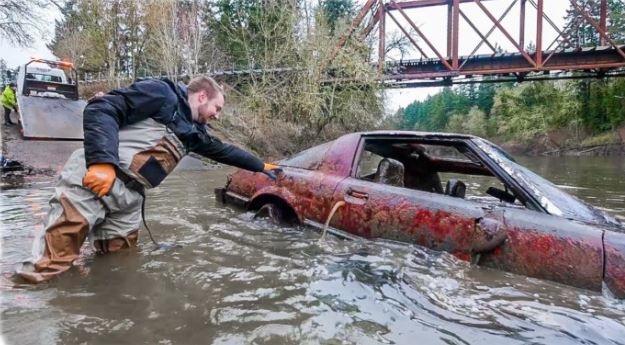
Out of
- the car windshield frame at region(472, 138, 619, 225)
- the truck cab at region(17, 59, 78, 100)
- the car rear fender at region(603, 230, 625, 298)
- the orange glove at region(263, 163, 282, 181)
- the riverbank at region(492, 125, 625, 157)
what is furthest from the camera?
the riverbank at region(492, 125, 625, 157)

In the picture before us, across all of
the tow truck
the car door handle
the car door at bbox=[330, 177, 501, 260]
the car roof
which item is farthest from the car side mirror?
the tow truck

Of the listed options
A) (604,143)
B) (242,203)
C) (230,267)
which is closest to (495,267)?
(230,267)

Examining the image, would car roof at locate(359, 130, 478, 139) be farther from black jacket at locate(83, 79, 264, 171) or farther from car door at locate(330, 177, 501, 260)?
black jacket at locate(83, 79, 264, 171)

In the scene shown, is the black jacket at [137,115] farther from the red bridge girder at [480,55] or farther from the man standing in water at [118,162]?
the red bridge girder at [480,55]

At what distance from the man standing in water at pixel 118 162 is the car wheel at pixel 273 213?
105cm

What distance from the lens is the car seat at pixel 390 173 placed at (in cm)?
370

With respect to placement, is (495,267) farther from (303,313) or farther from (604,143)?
(604,143)

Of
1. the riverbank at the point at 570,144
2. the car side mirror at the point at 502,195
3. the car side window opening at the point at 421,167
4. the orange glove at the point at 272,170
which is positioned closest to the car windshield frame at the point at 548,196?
the car side window opening at the point at 421,167

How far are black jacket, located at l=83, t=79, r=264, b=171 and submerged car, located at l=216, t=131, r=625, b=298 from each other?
1.01 m

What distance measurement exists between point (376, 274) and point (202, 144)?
5.45 feet

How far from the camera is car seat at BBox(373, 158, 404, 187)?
3.70 m

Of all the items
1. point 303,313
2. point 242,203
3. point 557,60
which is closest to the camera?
point 303,313

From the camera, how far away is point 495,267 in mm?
2748

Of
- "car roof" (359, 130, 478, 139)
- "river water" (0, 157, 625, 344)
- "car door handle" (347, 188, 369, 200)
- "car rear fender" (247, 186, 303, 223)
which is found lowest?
"river water" (0, 157, 625, 344)
